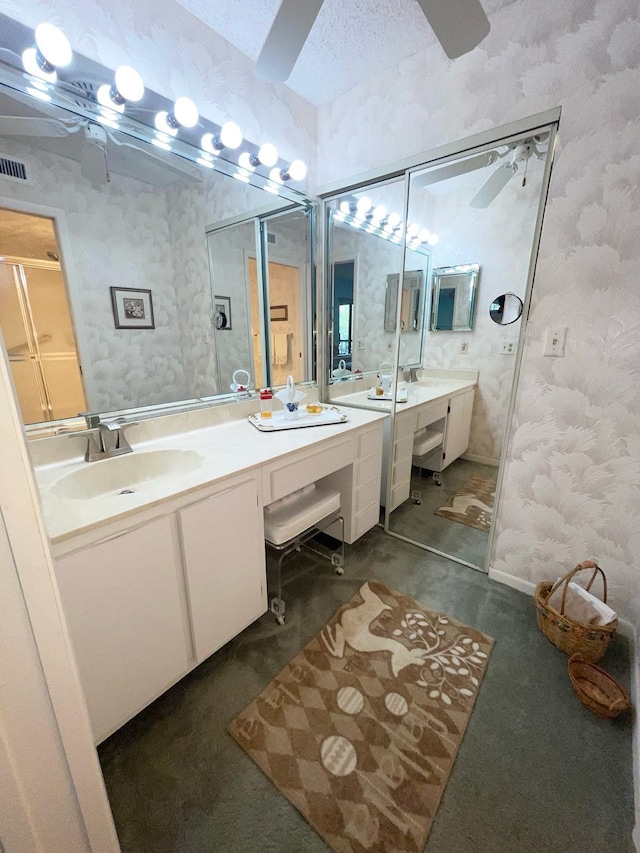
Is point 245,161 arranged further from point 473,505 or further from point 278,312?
point 473,505

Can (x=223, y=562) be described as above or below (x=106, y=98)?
below

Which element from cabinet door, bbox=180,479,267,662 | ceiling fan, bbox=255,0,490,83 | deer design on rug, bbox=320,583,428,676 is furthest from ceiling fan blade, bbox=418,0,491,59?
deer design on rug, bbox=320,583,428,676

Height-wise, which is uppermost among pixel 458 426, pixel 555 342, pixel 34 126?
pixel 34 126

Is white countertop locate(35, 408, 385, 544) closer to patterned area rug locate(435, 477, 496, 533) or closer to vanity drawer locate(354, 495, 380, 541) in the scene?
vanity drawer locate(354, 495, 380, 541)

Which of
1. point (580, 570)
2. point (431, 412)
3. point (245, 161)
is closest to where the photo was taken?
point (580, 570)

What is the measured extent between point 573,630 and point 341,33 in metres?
2.66

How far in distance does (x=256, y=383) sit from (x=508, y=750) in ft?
6.09

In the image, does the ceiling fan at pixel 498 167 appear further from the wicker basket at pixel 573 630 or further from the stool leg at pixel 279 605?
the stool leg at pixel 279 605

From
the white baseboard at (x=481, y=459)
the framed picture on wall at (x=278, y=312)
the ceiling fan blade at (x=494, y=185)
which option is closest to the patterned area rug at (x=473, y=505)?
the white baseboard at (x=481, y=459)

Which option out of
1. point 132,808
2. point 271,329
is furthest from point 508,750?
point 271,329

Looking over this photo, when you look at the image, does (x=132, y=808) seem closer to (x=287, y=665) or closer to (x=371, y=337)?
(x=287, y=665)

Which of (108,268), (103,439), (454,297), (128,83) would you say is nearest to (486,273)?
(454,297)

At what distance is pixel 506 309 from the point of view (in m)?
1.99

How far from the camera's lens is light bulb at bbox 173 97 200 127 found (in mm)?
1334
